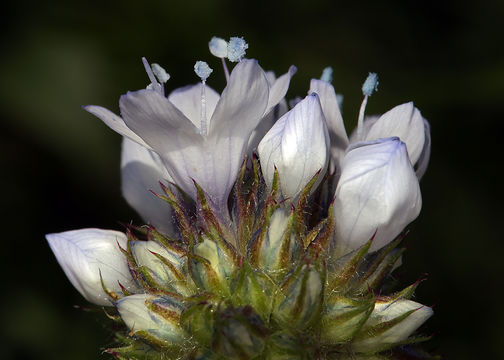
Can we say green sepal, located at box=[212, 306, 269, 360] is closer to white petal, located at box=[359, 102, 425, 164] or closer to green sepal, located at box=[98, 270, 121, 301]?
green sepal, located at box=[98, 270, 121, 301]

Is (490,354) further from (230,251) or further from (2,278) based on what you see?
(2,278)

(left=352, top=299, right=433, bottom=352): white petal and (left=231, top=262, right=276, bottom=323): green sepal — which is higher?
(left=231, top=262, right=276, bottom=323): green sepal

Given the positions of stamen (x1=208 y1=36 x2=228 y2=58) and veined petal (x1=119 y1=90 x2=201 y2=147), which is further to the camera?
stamen (x1=208 y1=36 x2=228 y2=58)

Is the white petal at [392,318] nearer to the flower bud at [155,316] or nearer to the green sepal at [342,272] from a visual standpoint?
the green sepal at [342,272]

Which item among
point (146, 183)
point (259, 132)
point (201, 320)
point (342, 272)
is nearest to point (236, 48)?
point (259, 132)

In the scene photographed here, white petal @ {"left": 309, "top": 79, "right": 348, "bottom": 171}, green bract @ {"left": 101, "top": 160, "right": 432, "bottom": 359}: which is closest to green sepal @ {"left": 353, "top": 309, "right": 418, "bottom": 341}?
green bract @ {"left": 101, "top": 160, "right": 432, "bottom": 359}

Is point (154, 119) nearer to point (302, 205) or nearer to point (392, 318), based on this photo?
point (302, 205)

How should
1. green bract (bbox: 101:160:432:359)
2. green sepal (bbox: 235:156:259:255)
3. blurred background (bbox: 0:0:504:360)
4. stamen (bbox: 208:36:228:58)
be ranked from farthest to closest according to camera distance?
blurred background (bbox: 0:0:504:360) → stamen (bbox: 208:36:228:58) → green sepal (bbox: 235:156:259:255) → green bract (bbox: 101:160:432:359)

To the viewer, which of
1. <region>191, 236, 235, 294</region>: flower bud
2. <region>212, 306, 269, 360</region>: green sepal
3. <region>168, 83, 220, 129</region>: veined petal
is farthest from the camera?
<region>168, 83, 220, 129</region>: veined petal
